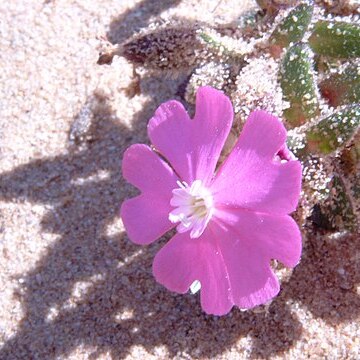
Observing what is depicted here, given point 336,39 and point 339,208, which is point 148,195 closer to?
point 339,208

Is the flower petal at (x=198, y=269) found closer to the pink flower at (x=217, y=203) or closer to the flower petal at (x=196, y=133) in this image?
the pink flower at (x=217, y=203)

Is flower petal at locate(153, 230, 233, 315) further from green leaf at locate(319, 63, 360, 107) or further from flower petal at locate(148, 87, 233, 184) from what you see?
green leaf at locate(319, 63, 360, 107)

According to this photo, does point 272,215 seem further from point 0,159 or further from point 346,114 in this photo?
point 0,159

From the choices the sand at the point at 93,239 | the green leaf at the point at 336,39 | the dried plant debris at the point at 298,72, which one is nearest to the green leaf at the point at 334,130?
the dried plant debris at the point at 298,72

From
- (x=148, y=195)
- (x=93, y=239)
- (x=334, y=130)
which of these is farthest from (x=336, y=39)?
(x=93, y=239)

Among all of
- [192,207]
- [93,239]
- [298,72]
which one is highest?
[298,72]

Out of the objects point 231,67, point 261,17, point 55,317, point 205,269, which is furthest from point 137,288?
point 261,17
